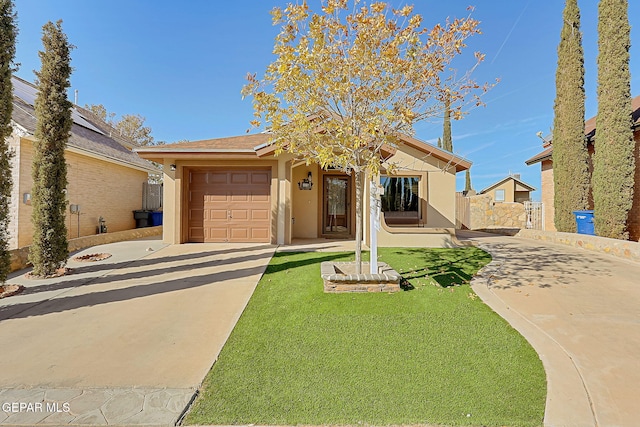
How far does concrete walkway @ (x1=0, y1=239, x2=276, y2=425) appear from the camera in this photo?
8.16 feet

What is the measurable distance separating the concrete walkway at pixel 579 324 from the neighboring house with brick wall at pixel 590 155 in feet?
14.6

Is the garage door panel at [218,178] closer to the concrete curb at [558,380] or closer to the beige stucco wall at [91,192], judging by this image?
the beige stucco wall at [91,192]

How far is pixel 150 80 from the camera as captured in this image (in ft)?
49.8

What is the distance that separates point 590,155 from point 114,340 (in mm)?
16890

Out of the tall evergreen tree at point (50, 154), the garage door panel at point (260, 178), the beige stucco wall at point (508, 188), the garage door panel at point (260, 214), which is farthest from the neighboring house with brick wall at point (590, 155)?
the tall evergreen tree at point (50, 154)

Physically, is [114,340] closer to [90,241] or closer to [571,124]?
[90,241]

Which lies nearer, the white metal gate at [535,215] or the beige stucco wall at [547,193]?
the beige stucco wall at [547,193]

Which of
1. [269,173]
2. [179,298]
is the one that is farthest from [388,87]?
[269,173]

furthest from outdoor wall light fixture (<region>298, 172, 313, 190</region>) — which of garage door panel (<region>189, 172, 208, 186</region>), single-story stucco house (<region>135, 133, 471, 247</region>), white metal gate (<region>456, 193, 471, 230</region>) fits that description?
white metal gate (<region>456, 193, 471, 230</region>)

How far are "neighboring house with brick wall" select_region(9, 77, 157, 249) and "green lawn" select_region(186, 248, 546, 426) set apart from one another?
30.8ft

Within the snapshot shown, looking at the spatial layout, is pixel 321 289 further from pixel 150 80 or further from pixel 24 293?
pixel 150 80

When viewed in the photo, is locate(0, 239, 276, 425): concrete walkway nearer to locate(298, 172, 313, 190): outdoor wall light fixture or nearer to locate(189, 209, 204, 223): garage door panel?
locate(189, 209, 204, 223): garage door panel

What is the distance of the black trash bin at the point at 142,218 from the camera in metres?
14.5

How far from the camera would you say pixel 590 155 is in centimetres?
1223
